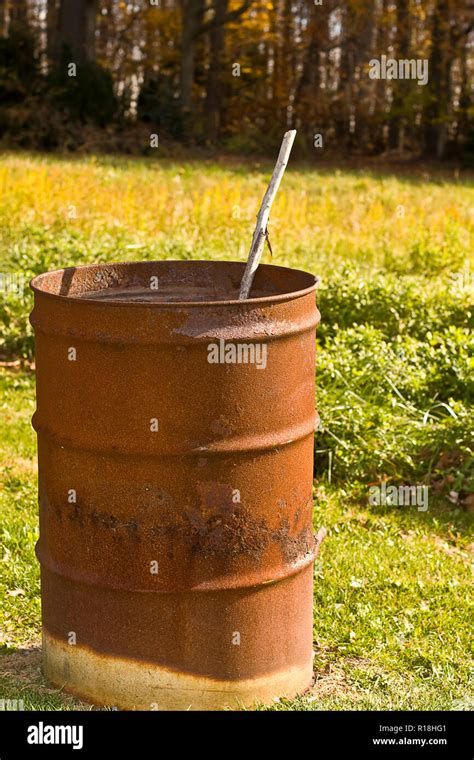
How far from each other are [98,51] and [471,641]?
2720 centimetres

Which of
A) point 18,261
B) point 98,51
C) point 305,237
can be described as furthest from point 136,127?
point 18,261

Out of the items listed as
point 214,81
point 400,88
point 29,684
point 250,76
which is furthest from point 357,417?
point 250,76

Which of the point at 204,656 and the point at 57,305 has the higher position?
the point at 57,305

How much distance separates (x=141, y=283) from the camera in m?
3.94

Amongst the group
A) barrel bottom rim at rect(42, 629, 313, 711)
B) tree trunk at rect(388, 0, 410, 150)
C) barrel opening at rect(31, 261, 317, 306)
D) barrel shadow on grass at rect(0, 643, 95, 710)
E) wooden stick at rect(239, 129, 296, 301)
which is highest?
tree trunk at rect(388, 0, 410, 150)

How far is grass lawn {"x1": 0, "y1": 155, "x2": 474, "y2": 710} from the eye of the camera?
13.6 feet

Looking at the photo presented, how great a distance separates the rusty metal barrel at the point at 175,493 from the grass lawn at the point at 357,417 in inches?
11.7

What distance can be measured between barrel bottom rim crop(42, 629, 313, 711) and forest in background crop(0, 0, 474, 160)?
66.3ft

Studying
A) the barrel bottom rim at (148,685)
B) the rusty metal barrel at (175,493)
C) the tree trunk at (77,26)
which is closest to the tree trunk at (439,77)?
the tree trunk at (77,26)

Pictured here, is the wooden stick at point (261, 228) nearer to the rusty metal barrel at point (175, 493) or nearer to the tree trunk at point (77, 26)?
the rusty metal barrel at point (175, 493)

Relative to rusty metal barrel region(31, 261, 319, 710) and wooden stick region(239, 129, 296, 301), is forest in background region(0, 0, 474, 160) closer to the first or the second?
wooden stick region(239, 129, 296, 301)

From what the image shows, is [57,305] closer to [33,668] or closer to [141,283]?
[141,283]

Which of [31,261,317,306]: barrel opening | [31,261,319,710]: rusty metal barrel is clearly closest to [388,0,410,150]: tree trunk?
[31,261,317,306]: barrel opening

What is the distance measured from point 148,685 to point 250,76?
25.7 metres
